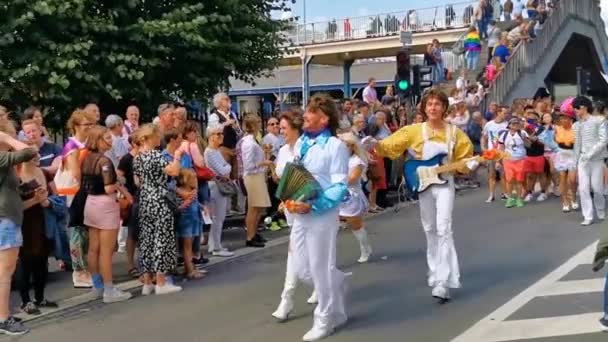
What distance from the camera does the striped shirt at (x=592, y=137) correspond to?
1177 cm

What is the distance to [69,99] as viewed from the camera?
13070 millimetres

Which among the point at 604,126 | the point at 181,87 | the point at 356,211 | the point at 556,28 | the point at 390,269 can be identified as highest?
the point at 556,28

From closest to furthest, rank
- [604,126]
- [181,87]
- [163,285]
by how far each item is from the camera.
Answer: [163,285]
[604,126]
[181,87]

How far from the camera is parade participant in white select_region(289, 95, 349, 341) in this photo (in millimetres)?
6391

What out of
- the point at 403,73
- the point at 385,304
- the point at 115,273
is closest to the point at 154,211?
the point at 115,273

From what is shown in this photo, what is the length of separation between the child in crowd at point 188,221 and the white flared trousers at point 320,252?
252cm

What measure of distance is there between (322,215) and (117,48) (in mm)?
7876

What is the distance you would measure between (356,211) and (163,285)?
8.12 ft

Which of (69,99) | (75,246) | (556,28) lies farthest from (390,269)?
(556,28)

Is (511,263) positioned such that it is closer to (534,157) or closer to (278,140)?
(278,140)

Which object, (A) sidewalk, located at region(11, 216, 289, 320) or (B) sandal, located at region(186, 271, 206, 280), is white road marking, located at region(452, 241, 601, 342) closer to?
(B) sandal, located at region(186, 271, 206, 280)

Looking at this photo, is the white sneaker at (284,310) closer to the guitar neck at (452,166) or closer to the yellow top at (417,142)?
the yellow top at (417,142)

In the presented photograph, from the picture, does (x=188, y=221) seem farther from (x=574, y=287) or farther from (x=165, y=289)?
(x=574, y=287)

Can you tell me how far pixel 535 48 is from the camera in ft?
89.5
